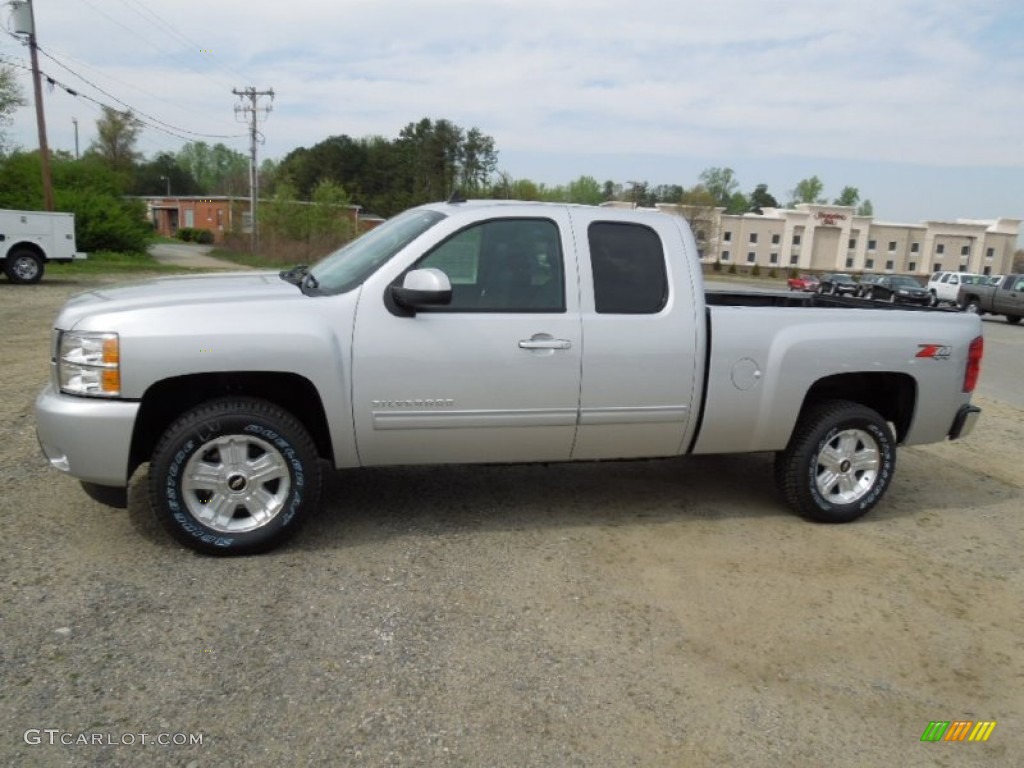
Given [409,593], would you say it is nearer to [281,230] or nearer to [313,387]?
[313,387]

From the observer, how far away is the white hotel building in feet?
304

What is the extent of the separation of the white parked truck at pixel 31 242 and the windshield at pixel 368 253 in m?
19.1

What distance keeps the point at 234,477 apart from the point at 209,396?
1.51ft

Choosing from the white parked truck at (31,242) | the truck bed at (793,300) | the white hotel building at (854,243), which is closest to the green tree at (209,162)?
the white hotel building at (854,243)

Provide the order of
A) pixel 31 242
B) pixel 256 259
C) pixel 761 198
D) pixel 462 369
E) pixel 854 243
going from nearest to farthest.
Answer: pixel 462 369 < pixel 31 242 < pixel 256 259 < pixel 854 243 < pixel 761 198

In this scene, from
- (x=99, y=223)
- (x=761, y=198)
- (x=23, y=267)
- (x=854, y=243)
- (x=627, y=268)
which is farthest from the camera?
(x=761, y=198)

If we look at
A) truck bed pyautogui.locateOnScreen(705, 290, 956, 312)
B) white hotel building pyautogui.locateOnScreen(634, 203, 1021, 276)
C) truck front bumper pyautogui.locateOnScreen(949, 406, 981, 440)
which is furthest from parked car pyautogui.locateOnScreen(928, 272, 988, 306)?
white hotel building pyautogui.locateOnScreen(634, 203, 1021, 276)

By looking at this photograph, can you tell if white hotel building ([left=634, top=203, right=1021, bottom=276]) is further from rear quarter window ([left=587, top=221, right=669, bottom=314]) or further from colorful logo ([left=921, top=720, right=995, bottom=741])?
colorful logo ([left=921, top=720, right=995, bottom=741])

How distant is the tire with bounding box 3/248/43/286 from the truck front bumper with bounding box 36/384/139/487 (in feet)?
64.8

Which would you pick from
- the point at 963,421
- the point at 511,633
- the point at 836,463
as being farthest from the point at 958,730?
the point at 963,421

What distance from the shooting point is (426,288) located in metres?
3.90

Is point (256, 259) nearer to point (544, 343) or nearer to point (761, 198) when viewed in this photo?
point (544, 343)

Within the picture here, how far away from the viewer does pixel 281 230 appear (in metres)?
53.1

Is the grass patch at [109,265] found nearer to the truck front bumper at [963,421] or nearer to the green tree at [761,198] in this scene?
the truck front bumper at [963,421]
